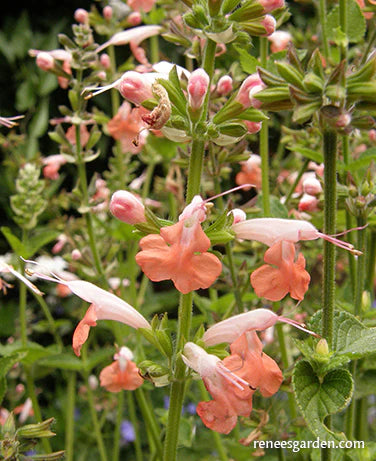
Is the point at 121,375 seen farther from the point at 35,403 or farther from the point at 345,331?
the point at 345,331

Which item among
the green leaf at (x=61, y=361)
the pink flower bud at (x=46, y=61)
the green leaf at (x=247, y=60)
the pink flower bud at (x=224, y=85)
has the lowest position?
the green leaf at (x=61, y=361)

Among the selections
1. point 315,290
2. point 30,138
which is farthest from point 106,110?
point 315,290

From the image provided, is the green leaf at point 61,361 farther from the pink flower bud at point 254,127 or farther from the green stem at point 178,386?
the pink flower bud at point 254,127

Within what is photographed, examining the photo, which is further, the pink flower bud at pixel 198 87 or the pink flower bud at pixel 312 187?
the pink flower bud at pixel 312 187

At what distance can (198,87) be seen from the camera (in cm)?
56

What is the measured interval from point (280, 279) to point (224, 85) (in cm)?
36

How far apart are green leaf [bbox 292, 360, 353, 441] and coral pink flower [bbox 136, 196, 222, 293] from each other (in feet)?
0.42

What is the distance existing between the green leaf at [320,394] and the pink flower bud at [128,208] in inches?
8.5

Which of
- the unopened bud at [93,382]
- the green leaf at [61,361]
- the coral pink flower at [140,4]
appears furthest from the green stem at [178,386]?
the unopened bud at [93,382]

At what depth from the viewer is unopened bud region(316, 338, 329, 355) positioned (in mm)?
536

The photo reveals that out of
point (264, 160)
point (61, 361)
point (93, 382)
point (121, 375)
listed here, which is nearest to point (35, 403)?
point (61, 361)

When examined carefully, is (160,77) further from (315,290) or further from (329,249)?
(315,290)

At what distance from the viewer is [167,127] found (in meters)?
0.60

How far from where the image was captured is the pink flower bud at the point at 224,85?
0.81 metres
